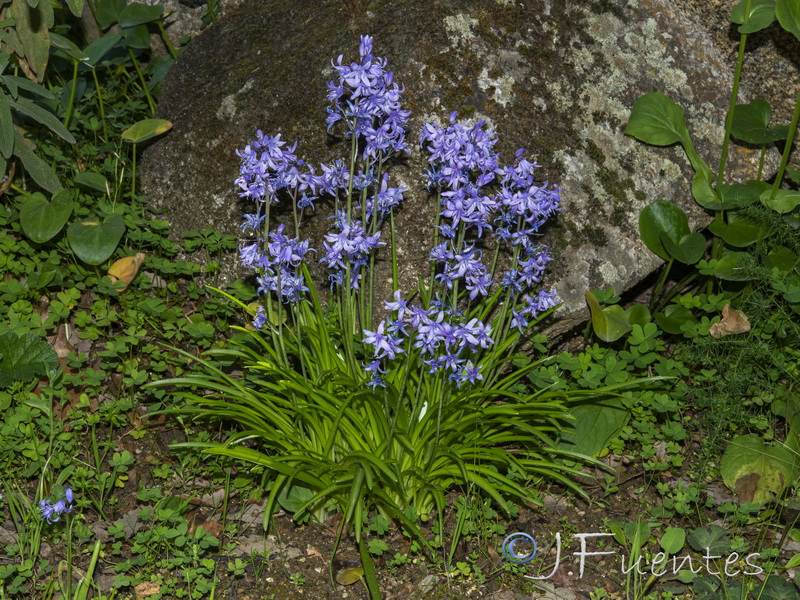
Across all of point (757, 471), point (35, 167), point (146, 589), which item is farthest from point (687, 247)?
point (35, 167)

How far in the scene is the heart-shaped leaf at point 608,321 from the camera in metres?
3.21

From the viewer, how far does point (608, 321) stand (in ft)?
10.6

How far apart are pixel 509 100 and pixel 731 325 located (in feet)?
4.31

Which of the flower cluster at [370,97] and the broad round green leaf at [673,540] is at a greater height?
the flower cluster at [370,97]

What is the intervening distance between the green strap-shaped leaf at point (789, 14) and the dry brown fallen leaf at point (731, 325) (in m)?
1.13

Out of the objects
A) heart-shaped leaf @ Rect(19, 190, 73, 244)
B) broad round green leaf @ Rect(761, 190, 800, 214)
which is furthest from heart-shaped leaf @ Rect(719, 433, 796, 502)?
heart-shaped leaf @ Rect(19, 190, 73, 244)

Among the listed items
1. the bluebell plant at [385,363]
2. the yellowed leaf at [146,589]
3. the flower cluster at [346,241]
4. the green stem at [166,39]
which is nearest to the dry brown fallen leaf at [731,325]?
the bluebell plant at [385,363]

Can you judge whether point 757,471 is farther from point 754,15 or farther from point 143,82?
point 143,82

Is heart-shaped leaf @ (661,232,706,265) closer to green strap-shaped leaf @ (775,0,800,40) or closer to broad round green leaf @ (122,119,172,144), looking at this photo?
green strap-shaped leaf @ (775,0,800,40)

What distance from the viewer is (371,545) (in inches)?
106

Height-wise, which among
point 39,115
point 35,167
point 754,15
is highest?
point 39,115

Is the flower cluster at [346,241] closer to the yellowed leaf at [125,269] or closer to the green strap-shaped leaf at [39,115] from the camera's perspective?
the yellowed leaf at [125,269]

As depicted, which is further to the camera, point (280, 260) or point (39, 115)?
point (39, 115)

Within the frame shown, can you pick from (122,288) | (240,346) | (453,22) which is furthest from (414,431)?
(453,22)
